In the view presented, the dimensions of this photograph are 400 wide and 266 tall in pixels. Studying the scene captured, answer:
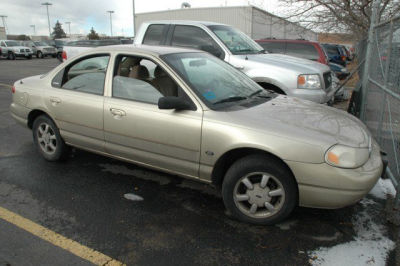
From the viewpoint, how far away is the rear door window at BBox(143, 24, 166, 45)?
6672mm

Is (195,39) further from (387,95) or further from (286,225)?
(286,225)

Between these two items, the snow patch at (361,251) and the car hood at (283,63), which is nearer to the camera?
the snow patch at (361,251)

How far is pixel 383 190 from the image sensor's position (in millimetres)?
4016

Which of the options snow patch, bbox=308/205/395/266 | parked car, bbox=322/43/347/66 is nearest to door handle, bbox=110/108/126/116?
snow patch, bbox=308/205/395/266

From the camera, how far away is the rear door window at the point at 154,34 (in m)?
6.67

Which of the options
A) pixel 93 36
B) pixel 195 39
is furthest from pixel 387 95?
Result: pixel 93 36

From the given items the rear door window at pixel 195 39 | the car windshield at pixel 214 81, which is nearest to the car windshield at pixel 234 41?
the rear door window at pixel 195 39

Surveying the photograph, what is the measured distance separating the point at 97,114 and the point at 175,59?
110 cm

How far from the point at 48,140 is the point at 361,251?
3.88 metres

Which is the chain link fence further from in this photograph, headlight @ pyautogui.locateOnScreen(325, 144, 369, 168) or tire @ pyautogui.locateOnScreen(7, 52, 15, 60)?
tire @ pyautogui.locateOnScreen(7, 52, 15, 60)

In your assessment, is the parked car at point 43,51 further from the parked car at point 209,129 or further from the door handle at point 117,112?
the door handle at point 117,112

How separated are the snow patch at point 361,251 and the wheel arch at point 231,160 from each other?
0.65 meters

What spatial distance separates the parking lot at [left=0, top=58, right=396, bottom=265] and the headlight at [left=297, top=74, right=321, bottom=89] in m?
2.26

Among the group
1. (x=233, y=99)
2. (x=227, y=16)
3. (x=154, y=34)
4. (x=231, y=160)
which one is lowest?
(x=231, y=160)
